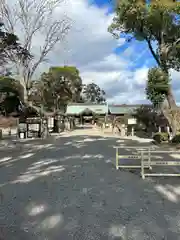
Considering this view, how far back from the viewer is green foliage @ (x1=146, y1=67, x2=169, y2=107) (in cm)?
1424

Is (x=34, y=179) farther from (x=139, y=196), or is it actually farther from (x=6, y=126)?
(x=6, y=126)

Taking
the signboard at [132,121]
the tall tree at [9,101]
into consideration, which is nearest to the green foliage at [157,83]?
the signboard at [132,121]

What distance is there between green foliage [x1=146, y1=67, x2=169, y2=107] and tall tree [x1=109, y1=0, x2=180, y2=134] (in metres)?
0.05

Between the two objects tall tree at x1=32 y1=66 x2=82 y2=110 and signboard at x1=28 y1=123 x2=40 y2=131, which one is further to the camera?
tall tree at x1=32 y1=66 x2=82 y2=110

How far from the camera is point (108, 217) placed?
3.78 meters

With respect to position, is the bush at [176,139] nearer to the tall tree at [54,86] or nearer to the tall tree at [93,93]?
the tall tree at [54,86]

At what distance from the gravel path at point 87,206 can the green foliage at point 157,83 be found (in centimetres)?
844

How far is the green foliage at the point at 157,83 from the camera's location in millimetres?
14240

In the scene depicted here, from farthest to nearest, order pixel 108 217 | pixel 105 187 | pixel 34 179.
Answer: pixel 34 179 < pixel 105 187 < pixel 108 217

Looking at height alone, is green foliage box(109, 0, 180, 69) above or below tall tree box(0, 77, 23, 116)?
above

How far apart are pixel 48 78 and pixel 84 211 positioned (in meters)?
30.0

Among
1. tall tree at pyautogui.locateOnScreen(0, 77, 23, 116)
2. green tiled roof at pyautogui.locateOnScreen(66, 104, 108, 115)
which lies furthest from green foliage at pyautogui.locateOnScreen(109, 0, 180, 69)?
green tiled roof at pyautogui.locateOnScreen(66, 104, 108, 115)

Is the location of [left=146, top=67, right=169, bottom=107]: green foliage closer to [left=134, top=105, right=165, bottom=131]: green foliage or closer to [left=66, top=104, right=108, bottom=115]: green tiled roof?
[left=134, top=105, right=165, bottom=131]: green foliage

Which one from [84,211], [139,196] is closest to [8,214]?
[84,211]
